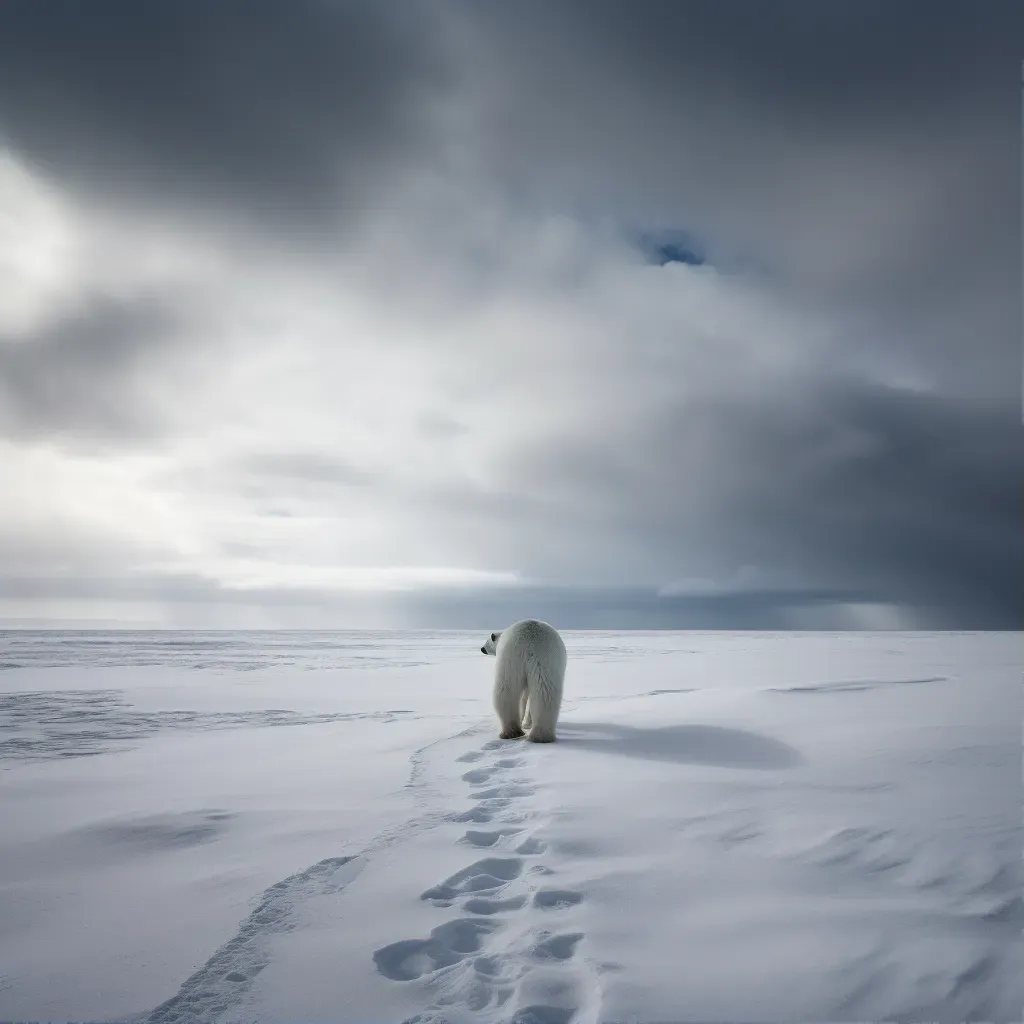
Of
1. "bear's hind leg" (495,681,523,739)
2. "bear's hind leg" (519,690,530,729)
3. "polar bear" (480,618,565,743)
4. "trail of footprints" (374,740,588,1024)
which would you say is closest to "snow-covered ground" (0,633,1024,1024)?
"trail of footprints" (374,740,588,1024)

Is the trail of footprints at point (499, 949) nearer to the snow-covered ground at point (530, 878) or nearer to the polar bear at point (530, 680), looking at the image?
the snow-covered ground at point (530, 878)

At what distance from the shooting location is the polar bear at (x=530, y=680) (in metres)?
7.14

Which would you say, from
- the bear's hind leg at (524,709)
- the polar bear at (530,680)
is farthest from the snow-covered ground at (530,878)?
the bear's hind leg at (524,709)

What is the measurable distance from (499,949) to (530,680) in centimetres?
485

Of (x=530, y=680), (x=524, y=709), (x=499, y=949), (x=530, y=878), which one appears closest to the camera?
(x=499, y=949)

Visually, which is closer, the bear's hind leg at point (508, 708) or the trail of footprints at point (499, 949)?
the trail of footprints at point (499, 949)

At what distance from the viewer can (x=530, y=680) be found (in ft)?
24.0

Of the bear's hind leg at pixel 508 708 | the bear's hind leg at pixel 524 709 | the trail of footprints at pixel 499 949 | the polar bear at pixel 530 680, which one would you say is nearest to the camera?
the trail of footprints at pixel 499 949

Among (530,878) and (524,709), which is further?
(524,709)

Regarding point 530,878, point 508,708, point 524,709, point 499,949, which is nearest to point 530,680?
point 524,709

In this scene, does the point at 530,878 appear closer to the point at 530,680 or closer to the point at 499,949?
the point at 499,949

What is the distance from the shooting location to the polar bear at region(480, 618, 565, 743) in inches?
281

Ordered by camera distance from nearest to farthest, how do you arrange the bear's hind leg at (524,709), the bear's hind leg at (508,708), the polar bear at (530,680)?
the polar bear at (530,680) < the bear's hind leg at (524,709) < the bear's hind leg at (508,708)

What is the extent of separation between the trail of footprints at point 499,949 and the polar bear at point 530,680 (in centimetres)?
350
